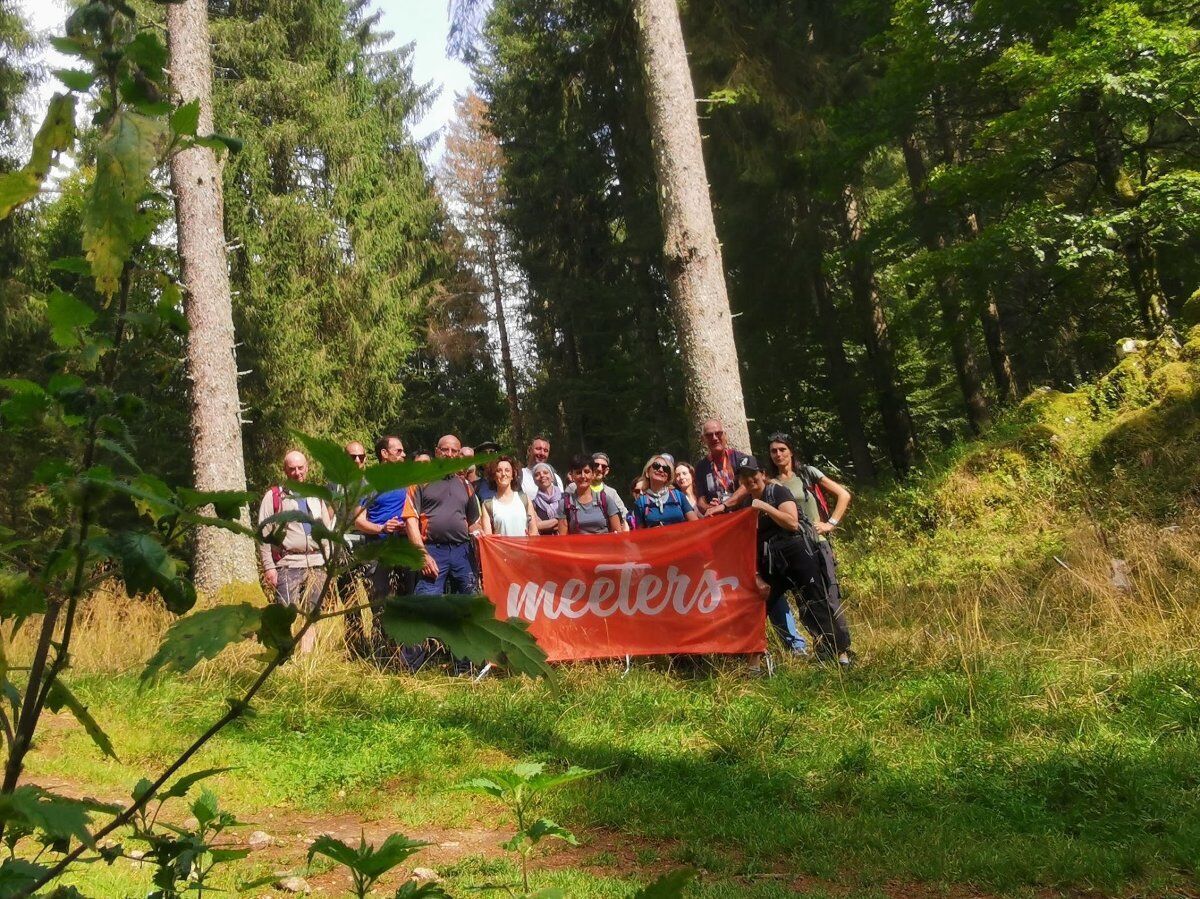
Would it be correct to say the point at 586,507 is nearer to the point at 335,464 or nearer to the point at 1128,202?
the point at 335,464

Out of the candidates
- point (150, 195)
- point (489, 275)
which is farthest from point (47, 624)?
point (489, 275)

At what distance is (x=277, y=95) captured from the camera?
66.1 feet

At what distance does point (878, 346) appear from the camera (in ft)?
65.6

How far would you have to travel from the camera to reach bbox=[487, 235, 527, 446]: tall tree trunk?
3341cm

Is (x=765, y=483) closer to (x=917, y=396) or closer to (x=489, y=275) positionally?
(x=917, y=396)

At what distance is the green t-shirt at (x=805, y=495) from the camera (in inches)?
311

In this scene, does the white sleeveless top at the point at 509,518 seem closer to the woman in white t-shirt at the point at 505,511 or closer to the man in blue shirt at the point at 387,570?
the woman in white t-shirt at the point at 505,511

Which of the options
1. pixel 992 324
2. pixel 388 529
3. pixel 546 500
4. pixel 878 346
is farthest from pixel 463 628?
pixel 992 324

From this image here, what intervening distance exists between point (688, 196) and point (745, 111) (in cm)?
793

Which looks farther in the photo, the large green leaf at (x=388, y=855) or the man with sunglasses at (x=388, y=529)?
the man with sunglasses at (x=388, y=529)

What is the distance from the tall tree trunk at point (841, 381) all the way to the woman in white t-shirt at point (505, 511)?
41.3ft

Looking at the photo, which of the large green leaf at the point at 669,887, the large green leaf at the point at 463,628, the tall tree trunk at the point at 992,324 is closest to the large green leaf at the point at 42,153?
the large green leaf at the point at 463,628

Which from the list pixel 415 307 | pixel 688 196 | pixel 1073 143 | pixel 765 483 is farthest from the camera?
pixel 415 307

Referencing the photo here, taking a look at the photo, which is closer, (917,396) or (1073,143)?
(1073,143)
